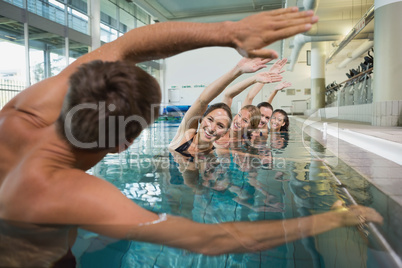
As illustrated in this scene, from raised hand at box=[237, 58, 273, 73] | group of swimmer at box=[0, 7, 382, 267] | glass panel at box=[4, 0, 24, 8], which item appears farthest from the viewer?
glass panel at box=[4, 0, 24, 8]

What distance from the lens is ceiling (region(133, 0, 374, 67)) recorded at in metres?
11.8

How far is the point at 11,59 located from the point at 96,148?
9.40 metres

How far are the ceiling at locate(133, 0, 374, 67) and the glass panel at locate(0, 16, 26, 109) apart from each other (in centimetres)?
625

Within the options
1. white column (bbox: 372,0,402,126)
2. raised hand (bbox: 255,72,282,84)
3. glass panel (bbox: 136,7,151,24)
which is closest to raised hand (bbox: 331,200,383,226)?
raised hand (bbox: 255,72,282,84)

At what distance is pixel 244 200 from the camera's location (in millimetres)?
2023

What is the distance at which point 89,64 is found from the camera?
1.14m

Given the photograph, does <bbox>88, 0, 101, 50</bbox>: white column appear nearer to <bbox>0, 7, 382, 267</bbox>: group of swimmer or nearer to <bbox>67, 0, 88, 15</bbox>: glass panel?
<bbox>67, 0, 88, 15</bbox>: glass panel

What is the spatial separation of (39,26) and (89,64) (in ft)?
31.7

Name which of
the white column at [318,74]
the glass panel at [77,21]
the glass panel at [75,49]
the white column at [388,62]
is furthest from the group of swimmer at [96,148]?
the white column at [318,74]

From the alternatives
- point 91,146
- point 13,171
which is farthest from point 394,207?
point 13,171

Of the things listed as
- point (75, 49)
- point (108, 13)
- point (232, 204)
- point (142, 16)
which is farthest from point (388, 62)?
point (142, 16)

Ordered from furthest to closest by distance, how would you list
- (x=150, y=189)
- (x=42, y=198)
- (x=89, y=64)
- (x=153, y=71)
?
(x=153, y=71)
(x=150, y=189)
(x=89, y=64)
(x=42, y=198)

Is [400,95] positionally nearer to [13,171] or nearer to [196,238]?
[196,238]

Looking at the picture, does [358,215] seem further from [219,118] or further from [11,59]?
[11,59]
